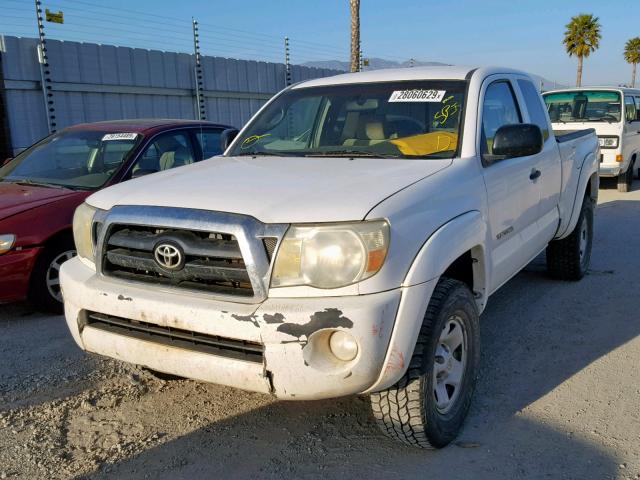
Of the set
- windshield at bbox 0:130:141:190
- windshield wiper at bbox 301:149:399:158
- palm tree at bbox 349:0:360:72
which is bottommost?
windshield at bbox 0:130:141:190

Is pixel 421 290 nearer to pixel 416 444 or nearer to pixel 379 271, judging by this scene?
pixel 379 271

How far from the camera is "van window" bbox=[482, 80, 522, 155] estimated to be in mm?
3754

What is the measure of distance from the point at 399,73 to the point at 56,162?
343cm

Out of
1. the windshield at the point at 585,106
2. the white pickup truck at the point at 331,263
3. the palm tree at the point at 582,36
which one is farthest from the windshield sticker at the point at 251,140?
the palm tree at the point at 582,36

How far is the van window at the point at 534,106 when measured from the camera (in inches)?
183

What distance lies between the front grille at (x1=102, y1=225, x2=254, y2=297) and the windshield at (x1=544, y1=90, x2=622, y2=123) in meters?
10.4

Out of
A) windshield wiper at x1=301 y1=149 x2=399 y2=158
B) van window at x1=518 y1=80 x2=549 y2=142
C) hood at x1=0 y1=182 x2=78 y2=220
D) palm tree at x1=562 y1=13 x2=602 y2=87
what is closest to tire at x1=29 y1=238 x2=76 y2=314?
hood at x1=0 y1=182 x2=78 y2=220

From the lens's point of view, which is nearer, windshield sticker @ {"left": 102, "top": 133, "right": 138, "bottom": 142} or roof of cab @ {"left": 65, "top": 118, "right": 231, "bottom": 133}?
windshield sticker @ {"left": 102, "top": 133, "right": 138, "bottom": 142}

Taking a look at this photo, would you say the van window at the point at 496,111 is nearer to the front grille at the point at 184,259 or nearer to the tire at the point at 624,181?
the front grille at the point at 184,259

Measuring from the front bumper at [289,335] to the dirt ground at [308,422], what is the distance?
1.76 ft

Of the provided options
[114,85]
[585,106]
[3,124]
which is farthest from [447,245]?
[114,85]

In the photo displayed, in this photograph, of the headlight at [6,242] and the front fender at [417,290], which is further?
the headlight at [6,242]

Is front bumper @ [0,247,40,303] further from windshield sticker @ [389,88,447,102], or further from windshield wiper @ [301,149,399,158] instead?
windshield sticker @ [389,88,447,102]

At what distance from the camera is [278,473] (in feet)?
9.23
